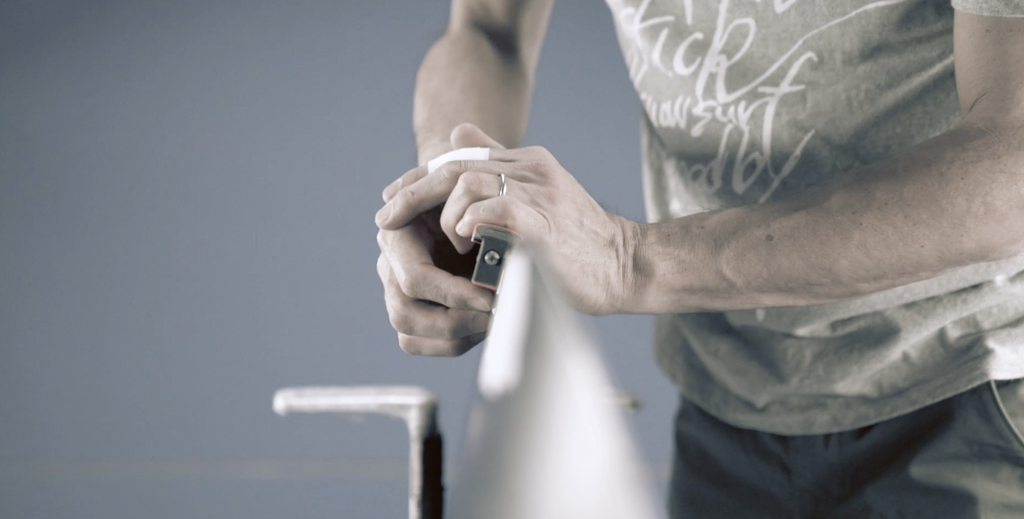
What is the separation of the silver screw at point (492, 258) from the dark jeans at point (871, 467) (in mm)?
337

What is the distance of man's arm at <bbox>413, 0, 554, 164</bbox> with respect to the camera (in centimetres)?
55

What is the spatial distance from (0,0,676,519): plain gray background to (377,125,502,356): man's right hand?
1250 mm

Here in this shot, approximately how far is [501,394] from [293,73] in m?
1.59

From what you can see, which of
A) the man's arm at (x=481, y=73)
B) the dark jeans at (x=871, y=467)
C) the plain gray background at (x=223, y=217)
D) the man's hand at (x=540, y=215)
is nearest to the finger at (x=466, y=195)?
the man's hand at (x=540, y=215)

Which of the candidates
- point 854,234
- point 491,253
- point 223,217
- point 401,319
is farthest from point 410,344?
point 223,217

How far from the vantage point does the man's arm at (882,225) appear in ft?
1.07

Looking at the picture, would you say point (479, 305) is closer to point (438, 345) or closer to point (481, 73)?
point (438, 345)

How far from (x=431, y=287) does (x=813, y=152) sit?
0.29 m

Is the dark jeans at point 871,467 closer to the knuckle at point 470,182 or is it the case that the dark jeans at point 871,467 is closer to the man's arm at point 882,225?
the man's arm at point 882,225

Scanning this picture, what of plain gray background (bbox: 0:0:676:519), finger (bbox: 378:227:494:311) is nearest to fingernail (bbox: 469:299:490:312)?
finger (bbox: 378:227:494:311)

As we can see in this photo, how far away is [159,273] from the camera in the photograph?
65.6 inches

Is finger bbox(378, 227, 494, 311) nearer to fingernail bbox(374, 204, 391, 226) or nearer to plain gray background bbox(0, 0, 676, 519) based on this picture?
fingernail bbox(374, 204, 391, 226)

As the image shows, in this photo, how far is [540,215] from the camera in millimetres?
320

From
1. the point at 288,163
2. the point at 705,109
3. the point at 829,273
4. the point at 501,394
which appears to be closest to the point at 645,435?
the point at 288,163
